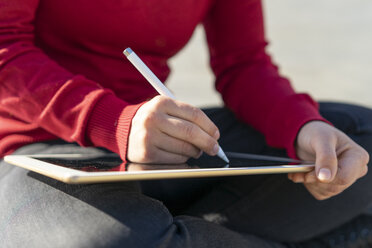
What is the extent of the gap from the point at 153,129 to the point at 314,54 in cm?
248

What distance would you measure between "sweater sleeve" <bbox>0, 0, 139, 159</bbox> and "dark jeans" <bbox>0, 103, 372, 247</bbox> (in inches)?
3.1

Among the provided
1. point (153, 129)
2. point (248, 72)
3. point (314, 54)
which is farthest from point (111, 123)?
point (314, 54)

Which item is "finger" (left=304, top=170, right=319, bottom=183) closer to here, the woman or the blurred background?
the woman

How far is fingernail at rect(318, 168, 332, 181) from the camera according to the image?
76cm

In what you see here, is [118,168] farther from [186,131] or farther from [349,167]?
[349,167]

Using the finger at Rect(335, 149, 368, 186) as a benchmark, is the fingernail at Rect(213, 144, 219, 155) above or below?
above

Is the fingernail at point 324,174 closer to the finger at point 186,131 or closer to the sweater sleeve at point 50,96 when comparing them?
the finger at point 186,131

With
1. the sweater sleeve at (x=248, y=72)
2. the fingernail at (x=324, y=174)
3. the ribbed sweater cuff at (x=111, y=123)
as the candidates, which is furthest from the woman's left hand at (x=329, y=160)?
the ribbed sweater cuff at (x=111, y=123)

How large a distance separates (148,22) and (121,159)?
12.7 inches

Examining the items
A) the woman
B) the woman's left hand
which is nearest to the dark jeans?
the woman

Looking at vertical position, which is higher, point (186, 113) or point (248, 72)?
point (186, 113)

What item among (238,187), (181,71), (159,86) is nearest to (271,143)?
(238,187)

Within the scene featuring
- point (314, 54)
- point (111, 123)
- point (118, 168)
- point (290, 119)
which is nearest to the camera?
point (118, 168)

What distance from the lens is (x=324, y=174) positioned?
762mm
